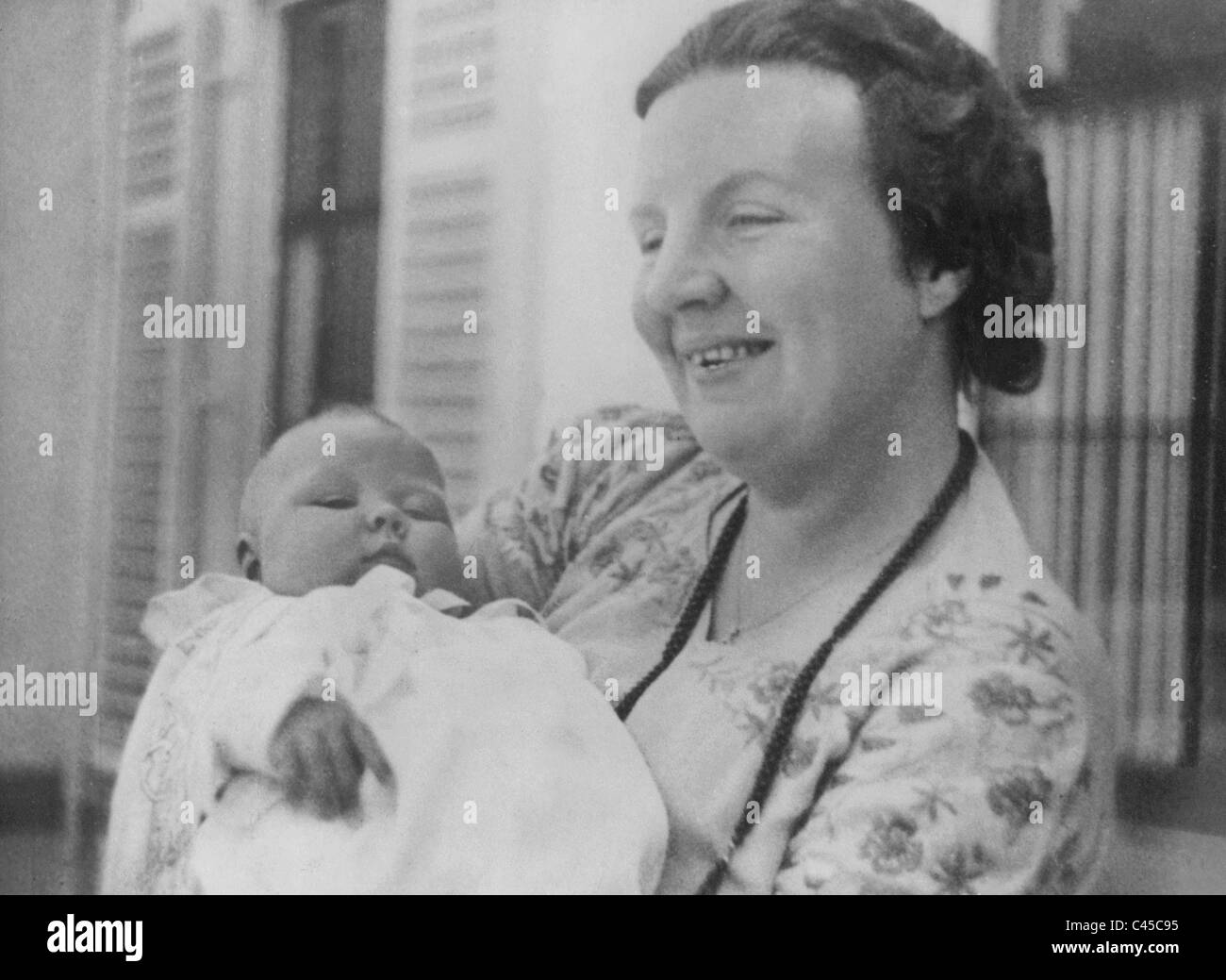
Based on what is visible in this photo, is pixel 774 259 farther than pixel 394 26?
No

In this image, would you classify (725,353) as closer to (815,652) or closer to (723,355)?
(723,355)

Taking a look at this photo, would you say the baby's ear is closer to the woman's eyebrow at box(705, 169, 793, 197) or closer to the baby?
the baby

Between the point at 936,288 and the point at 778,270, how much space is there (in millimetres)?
221

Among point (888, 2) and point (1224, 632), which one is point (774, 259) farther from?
point (1224, 632)

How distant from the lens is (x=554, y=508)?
72.2 inches

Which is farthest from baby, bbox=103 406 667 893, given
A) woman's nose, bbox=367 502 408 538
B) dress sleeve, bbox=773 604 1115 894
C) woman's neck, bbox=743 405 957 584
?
woman's neck, bbox=743 405 957 584

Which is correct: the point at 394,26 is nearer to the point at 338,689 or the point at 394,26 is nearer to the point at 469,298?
the point at 469,298

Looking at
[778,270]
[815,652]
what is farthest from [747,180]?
[815,652]

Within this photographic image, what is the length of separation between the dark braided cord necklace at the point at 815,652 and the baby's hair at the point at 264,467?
50cm

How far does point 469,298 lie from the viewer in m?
1.84
